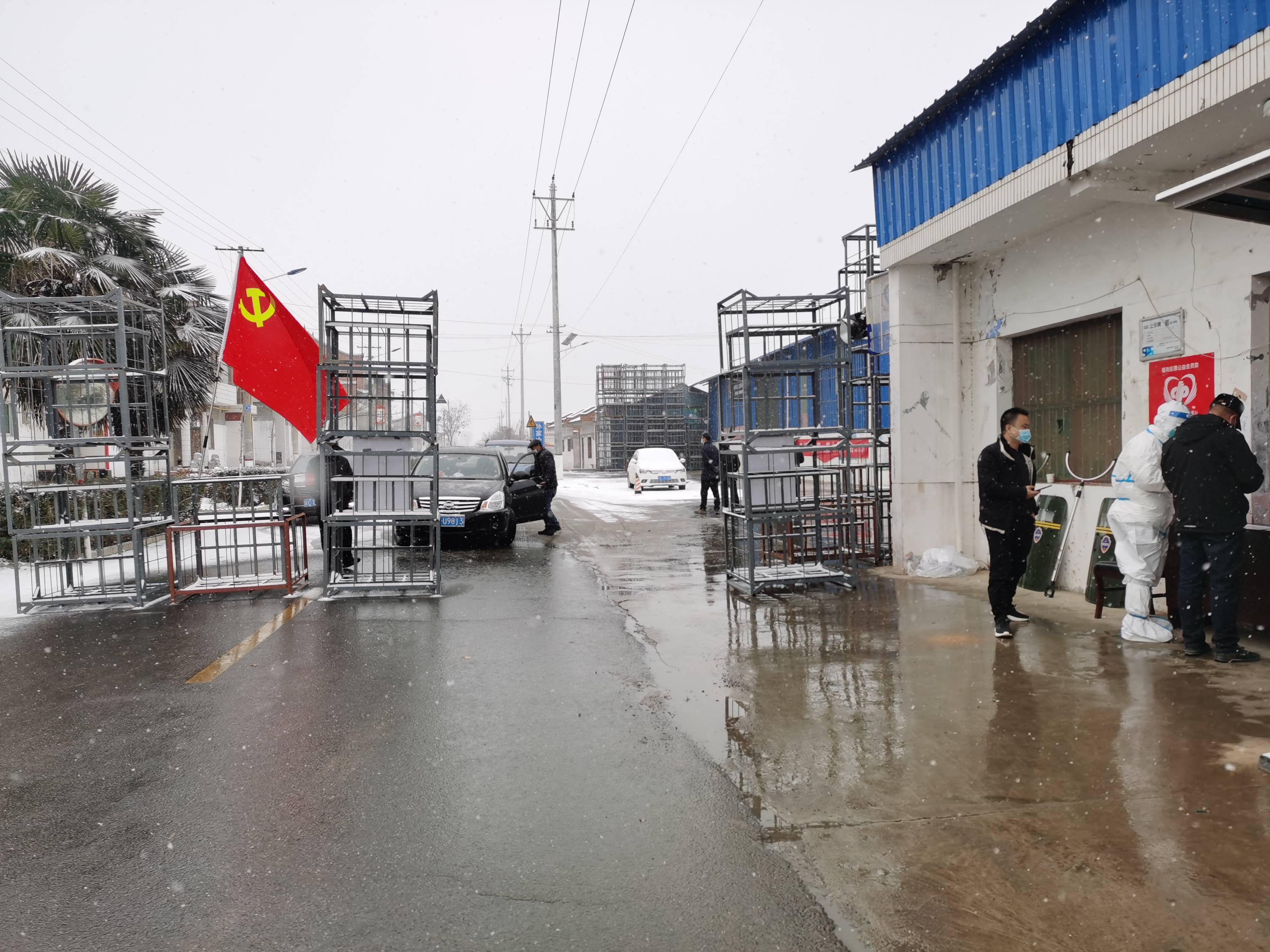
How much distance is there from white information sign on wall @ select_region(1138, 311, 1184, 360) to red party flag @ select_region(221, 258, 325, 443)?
7.99 m

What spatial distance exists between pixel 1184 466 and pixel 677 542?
8.79 metres

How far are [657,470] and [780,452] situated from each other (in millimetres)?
19780

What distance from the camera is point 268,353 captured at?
9.54 meters

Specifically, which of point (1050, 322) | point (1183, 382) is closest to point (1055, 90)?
point (1050, 322)

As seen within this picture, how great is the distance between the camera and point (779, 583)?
8789mm

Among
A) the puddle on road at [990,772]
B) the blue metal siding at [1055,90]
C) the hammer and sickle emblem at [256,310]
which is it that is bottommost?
the puddle on road at [990,772]

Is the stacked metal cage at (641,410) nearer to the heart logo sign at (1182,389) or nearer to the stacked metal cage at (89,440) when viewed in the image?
the stacked metal cage at (89,440)

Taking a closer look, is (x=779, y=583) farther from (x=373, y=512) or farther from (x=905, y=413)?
(x=373, y=512)

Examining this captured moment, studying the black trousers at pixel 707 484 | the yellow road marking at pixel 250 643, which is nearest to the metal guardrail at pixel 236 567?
the yellow road marking at pixel 250 643

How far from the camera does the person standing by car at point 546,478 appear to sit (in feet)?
49.9

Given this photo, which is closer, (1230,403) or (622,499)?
(1230,403)

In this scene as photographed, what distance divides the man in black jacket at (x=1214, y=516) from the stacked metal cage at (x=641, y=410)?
36813 millimetres

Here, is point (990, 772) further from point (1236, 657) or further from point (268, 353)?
point (268, 353)

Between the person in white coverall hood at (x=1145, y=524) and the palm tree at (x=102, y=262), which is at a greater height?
the palm tree at (x=102, y=262)
